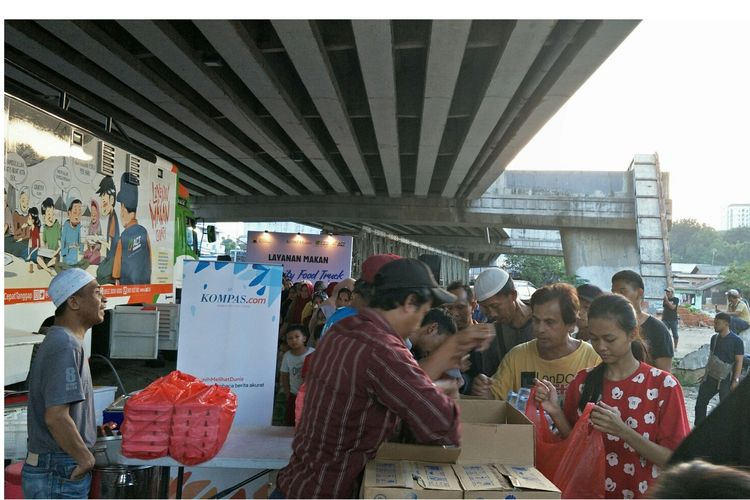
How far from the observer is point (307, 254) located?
60.8ft

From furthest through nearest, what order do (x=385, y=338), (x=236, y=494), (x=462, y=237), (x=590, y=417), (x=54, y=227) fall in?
1. (x=462, y=237)
2. (x=54, y=227)
3. (x=236, y=494)
4. (x=590, y=417)
5. (x=385, y=338)

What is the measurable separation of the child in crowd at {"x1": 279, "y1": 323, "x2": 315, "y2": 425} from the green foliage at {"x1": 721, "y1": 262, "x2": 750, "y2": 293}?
6733mm

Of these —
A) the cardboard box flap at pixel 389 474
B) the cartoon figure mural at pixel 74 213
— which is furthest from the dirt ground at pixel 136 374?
the cardboard box flap at pixel 389 474

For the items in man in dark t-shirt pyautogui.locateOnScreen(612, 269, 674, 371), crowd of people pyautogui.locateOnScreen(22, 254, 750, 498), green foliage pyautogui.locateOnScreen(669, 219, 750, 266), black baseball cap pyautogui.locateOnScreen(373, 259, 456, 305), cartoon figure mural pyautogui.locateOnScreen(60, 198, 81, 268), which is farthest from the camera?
green foliage pyautogui.locateOnScreen(669, 219, 750, 266)

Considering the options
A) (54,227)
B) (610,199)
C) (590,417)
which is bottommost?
(590,417)

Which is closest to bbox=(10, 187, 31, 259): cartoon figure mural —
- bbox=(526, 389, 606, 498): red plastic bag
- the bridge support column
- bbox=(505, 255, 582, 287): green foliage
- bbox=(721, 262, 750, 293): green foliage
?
bbox=(526, 389, 606, 498): red plastic bag

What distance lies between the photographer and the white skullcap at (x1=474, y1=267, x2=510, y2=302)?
161 inches

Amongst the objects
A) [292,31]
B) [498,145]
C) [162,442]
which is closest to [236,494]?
[162,442]

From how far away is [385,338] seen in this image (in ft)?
6.70

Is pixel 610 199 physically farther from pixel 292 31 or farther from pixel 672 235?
pixel 292 31

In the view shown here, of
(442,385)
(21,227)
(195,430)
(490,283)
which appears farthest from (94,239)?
(442,385)

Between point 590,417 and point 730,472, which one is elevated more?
point 730,472

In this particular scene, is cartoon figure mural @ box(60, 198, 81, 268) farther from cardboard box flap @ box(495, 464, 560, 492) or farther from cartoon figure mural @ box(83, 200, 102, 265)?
cardboard box flap @ box(495, 464, 560, 492)

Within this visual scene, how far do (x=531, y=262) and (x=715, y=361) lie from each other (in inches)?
2561
